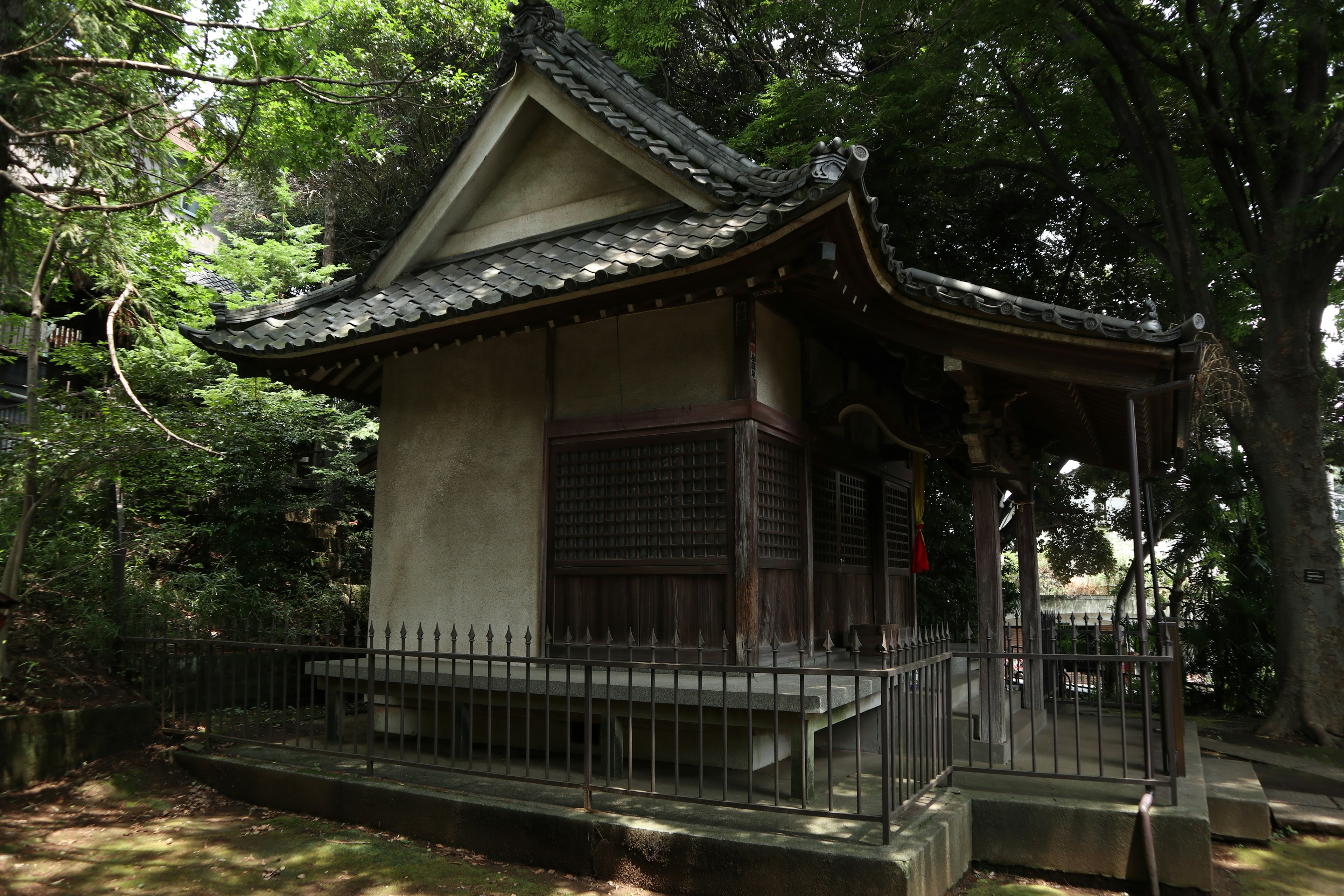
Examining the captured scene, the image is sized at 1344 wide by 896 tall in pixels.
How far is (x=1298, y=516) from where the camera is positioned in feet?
33.0

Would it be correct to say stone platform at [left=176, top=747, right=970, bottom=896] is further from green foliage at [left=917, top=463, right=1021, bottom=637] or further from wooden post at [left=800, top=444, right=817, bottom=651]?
green foliage at [left=917, top=463, right=1021, bottom=637]

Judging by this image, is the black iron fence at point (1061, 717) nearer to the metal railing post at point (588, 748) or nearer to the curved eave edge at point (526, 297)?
the metal railing post at point (588, 748)

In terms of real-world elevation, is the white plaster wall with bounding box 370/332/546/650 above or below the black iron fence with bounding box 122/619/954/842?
above

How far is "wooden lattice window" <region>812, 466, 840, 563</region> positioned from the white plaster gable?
3.05m

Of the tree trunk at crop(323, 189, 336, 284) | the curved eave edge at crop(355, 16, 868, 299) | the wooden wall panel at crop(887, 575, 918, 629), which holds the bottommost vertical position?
the wooden wall panel at crop(887, 575, 918, 629)

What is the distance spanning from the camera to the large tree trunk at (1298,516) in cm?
975

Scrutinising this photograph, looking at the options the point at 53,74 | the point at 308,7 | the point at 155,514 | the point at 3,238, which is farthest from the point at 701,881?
the point at 308,7

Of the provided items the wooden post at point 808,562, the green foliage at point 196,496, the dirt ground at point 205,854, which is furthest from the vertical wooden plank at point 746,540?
the green foliage at point 196,496

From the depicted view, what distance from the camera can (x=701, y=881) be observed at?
473cm

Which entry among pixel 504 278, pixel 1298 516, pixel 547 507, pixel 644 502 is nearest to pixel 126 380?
pixel 504 278

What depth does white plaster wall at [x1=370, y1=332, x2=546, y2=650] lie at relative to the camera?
7664 millimetres

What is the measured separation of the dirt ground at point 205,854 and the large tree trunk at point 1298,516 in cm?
916

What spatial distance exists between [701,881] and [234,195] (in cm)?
2508

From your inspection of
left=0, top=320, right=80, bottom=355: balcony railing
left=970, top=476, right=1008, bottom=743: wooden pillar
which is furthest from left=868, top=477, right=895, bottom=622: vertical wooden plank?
left=0, top=320, right=80, bottom=355: balcony railing
